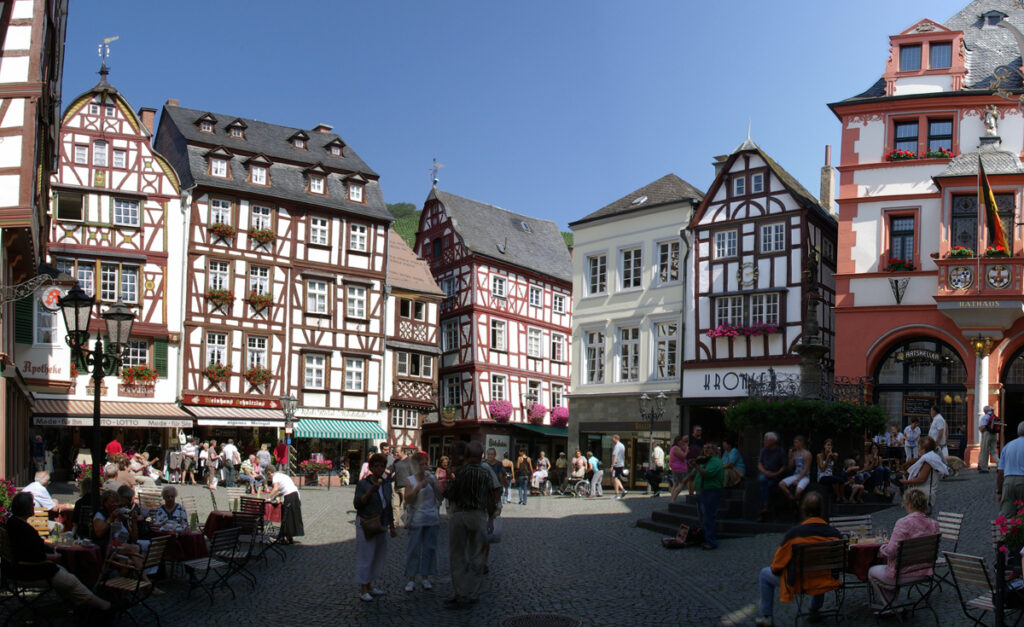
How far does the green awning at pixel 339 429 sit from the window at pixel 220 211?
8.07 meters

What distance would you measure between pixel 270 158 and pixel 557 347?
54.6 feet

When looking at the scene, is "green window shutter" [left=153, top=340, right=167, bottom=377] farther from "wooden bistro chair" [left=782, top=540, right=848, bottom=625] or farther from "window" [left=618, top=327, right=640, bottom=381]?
"wooden bistro chair" [left=782, top=540, right=848, bottom=625]

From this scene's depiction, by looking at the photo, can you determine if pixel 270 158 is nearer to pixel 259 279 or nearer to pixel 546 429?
pixel 259 279

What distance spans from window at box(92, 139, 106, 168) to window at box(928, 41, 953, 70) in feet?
89.9

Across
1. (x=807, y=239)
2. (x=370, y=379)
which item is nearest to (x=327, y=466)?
(x=370, y=379)

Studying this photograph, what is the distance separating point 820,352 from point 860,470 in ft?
8.65

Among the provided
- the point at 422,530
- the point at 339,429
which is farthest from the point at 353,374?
the point at 422,530

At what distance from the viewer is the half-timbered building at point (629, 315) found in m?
38.4

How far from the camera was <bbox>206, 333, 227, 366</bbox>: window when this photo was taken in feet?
133

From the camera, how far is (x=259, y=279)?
139 feet

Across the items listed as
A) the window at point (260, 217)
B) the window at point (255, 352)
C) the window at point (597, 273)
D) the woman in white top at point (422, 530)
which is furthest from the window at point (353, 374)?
the woman in white top at point (422, 530)

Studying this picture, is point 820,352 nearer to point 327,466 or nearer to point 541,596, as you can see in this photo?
point 541,596

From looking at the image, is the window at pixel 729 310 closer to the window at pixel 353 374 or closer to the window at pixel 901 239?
the window at pixel 901 239

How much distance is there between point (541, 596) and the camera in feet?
41.6
